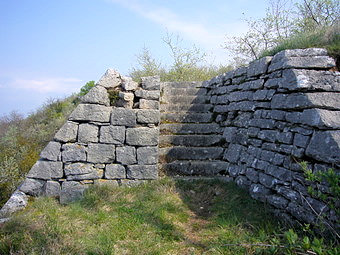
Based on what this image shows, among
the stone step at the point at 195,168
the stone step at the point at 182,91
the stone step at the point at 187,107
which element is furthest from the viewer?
the stone step at the point at 182,91

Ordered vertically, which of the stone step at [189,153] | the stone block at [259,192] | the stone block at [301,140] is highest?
the stone block at [301,140]

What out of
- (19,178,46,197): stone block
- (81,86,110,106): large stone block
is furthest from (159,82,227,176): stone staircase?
(19,178,46,197): stone block

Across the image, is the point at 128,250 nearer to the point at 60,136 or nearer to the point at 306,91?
the point at 60,136

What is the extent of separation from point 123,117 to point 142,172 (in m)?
1.16

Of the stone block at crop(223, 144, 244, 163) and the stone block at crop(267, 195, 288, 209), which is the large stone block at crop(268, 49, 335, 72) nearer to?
the stone block at crop(223, 144, 244, 163)

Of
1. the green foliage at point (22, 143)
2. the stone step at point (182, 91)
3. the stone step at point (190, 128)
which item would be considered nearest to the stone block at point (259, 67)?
the stone step at point (190, 128)

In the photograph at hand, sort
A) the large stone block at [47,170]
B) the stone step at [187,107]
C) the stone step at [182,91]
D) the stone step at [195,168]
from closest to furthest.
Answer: the large stone block at [47,170] < the stone step at [195,168] < the stone step at [187,107] < the stone step at [182,91]

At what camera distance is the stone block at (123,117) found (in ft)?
17.1

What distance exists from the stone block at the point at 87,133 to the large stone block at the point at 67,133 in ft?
0.31

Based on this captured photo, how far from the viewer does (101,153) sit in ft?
16.7

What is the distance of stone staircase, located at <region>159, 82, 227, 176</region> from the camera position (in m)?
5.53

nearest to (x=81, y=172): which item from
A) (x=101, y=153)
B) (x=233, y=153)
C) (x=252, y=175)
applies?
(x=101, y=153)

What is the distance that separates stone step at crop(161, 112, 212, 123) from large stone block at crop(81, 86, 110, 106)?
1.73 metres

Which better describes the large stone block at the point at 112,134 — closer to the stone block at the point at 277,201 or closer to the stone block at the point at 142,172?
the stone block at the point at 142,172
